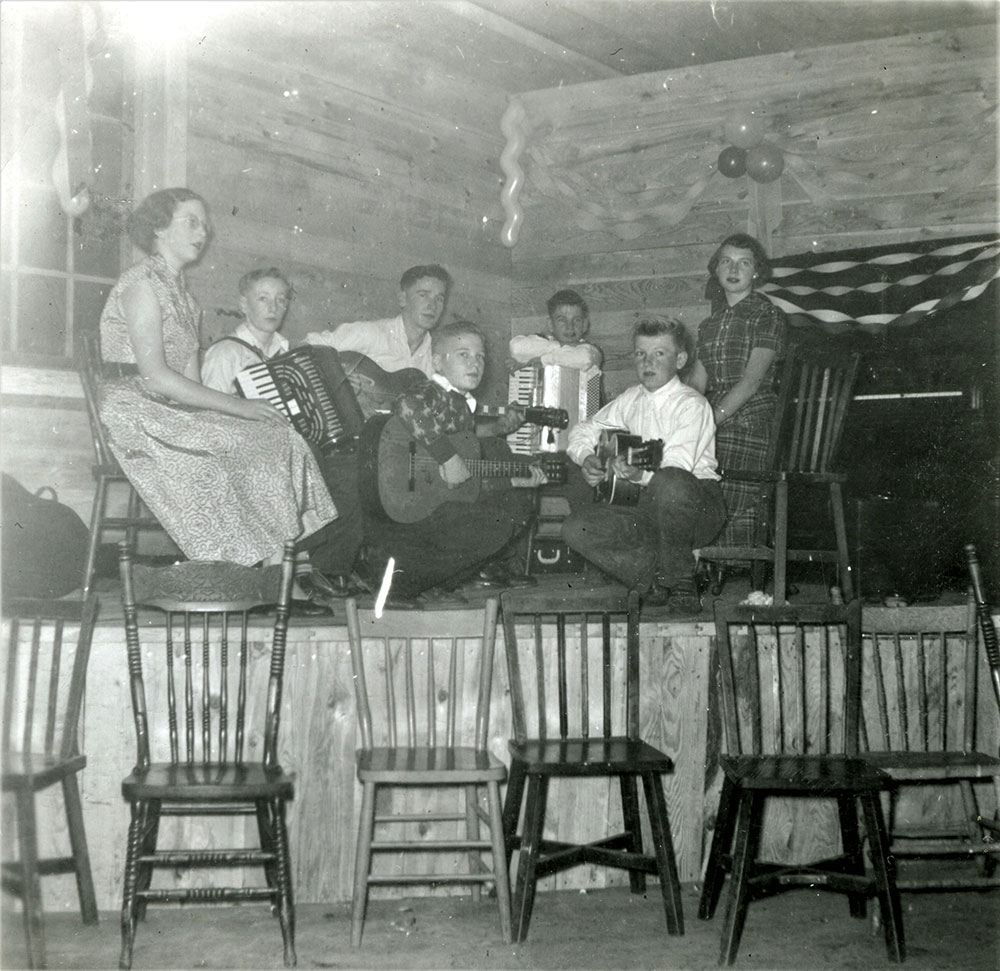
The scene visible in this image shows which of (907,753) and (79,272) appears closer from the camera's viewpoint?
(907,753)

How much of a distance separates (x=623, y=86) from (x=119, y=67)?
280 centimetres

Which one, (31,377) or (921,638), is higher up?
(31,377)

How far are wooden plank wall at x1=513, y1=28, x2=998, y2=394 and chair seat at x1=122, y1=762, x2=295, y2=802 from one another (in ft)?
13.0

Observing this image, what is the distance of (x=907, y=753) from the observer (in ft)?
10.5

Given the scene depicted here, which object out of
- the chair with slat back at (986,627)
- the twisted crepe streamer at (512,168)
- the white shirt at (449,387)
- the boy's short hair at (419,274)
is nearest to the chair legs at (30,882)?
the white shirt at (449,387)

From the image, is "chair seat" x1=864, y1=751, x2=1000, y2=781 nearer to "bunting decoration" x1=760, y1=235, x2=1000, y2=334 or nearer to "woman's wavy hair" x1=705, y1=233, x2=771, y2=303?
"bunting decoration" x1=760, y1=235, x2=1000, y2=334

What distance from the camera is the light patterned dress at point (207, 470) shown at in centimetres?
380

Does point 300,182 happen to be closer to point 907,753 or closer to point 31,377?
point 31,377

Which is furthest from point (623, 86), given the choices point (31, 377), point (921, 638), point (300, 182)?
point (921, 638)

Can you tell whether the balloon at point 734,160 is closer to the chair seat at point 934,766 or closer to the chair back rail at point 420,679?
the chair back rail at point 420,679

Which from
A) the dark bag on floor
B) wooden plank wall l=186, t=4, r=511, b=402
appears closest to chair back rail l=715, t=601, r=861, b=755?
the dark bag on floor

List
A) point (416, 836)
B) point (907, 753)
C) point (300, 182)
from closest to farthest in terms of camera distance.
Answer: point (907, 753) < point (416, 836) < point (300, 182)

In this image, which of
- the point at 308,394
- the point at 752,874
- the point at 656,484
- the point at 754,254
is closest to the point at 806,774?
the point at 752,874

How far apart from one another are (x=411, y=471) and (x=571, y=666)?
1076 mm
